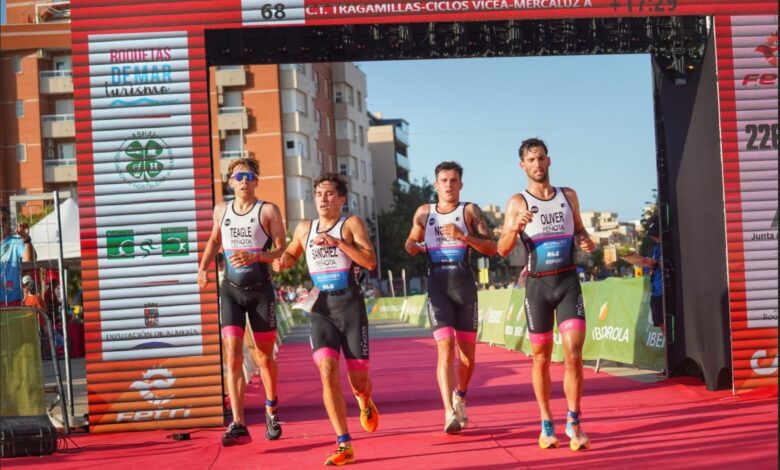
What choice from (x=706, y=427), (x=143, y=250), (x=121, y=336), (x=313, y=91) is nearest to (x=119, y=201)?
(x=143, y=250)

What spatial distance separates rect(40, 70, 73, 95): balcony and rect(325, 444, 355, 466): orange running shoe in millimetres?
58560

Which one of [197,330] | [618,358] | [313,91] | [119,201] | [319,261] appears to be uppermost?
[313,91]

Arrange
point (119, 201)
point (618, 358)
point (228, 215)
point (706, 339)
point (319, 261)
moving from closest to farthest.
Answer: point (319, 261) < point (228, 215) < point (119, 201) < point (706, 339) < point (618, 358)

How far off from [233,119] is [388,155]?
1053 inches

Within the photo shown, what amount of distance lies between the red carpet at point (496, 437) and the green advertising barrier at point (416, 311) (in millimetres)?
24162

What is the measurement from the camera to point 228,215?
32.0 ft

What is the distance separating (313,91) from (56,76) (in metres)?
15.4

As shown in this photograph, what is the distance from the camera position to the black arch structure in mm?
12352

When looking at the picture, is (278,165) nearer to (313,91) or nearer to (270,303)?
(313,91)

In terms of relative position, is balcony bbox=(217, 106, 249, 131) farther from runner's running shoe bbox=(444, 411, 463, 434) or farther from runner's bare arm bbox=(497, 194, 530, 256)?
runner's bare arm bbox=(497, 194, 530, 256)

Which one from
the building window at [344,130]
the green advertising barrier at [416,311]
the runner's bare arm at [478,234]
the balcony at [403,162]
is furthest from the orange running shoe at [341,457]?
the balcony at [403,162]

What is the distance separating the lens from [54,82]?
2480 inches

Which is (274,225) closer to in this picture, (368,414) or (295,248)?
(295,248)

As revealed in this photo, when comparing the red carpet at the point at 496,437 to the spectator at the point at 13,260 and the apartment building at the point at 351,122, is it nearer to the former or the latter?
the spectator at the point at 13,260
